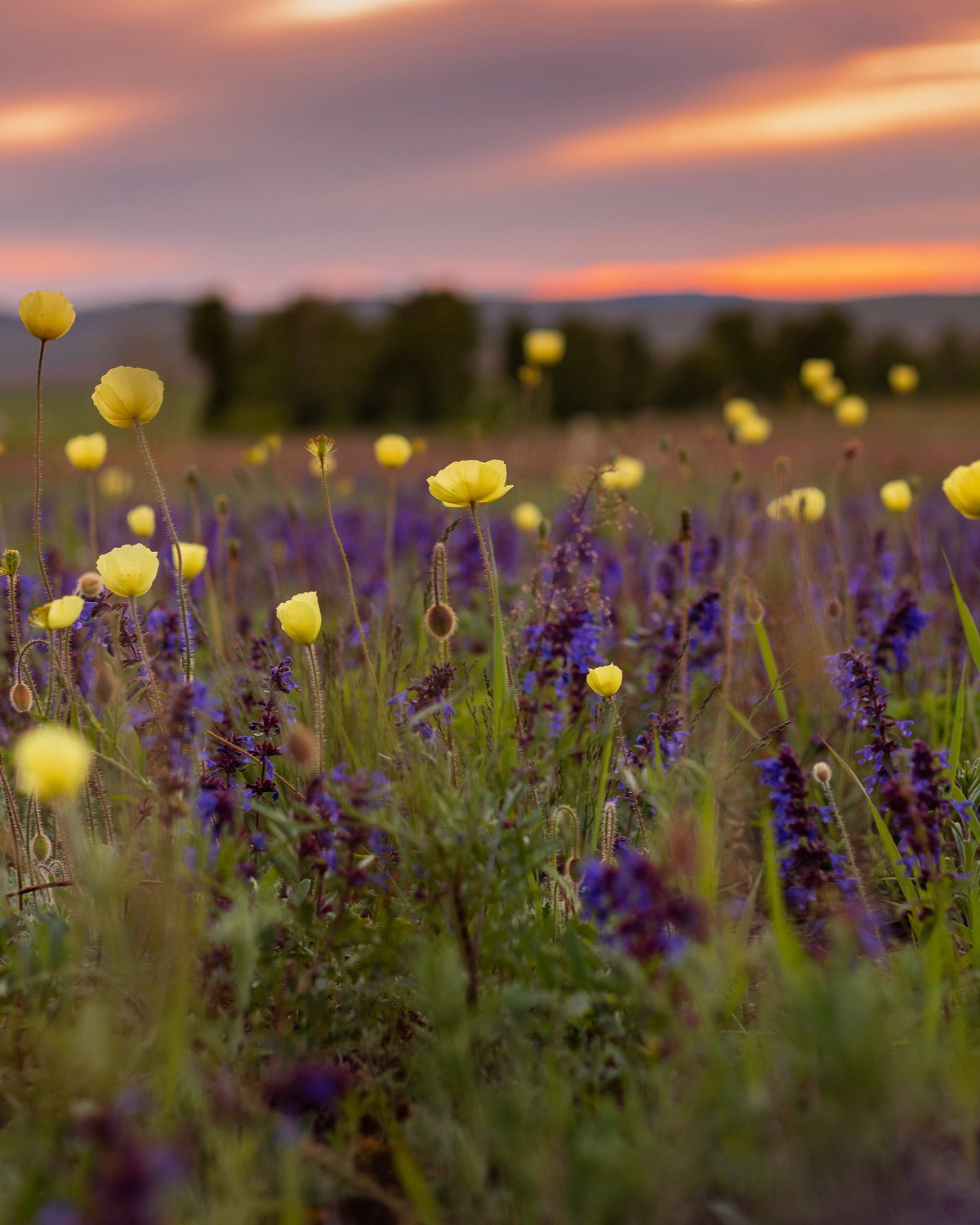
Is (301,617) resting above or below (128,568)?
below

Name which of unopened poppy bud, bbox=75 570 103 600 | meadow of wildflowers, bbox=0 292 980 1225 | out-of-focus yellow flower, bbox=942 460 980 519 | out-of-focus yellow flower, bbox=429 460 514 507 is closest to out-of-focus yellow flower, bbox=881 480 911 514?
meadow of wildflowers, bbox=0 292 980 1225

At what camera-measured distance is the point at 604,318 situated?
3158 centimetres

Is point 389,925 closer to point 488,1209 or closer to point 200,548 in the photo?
point 488,1209

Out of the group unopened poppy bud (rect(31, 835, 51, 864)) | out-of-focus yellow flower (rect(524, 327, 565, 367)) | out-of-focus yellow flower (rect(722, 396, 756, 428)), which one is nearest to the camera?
unopened poppy bud (rect(31, 835, 51, 864))

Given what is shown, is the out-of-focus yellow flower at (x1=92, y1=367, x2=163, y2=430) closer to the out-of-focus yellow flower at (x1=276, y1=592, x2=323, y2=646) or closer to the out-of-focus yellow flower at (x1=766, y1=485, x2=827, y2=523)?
the out-of-focus yellow flower at (x1=276, y1=592, x2=323, y2=646)

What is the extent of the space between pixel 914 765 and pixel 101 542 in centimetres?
464

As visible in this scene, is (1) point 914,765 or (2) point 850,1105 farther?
(1) point 914,765

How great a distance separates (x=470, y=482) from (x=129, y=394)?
77 cm

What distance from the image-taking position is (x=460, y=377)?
30.8 m

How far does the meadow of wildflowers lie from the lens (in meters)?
1.38

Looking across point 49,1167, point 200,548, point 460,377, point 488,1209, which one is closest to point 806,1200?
point 488,1209

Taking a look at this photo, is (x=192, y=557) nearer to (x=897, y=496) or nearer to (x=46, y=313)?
(x=46, y=313)

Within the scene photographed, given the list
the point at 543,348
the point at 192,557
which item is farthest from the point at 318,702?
the point at 543,348

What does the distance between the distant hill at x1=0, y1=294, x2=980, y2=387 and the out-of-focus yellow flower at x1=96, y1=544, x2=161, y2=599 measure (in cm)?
159
